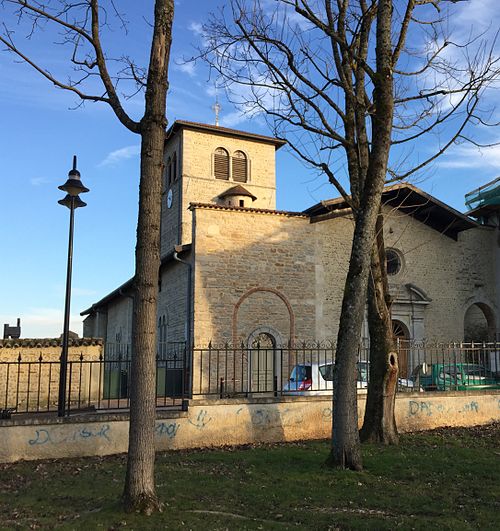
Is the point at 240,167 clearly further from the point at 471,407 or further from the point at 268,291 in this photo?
the point at 471,407

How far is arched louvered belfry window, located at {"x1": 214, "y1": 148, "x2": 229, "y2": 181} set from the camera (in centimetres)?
2986

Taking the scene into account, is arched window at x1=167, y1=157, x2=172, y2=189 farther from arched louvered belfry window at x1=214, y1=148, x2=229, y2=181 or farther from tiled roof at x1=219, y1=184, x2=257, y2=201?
tiled roof at x1=219, y1=184, x2=257, y2=201

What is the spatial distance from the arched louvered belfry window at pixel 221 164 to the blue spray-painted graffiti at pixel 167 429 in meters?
21.5

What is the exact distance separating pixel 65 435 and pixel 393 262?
15816mm

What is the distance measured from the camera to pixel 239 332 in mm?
18406

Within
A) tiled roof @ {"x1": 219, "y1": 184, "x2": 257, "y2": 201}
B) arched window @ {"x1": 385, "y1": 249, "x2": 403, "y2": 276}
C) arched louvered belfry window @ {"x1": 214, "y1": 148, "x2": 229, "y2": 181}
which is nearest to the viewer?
arched window @ {"x1": 385, "y1": 249, "x2": 403, "y2": 276}

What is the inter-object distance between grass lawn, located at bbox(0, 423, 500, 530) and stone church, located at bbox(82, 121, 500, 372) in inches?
311

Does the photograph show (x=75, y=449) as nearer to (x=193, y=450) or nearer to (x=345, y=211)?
(x=193, y=450)

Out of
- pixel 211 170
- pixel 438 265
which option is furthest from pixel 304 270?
pixel 211 170

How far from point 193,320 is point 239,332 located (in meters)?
1.62

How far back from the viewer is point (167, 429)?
9406 millimetres

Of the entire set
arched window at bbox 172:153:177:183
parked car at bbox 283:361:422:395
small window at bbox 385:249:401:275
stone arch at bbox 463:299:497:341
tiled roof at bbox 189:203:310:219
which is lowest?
parked car at bbox 283:361:422:395

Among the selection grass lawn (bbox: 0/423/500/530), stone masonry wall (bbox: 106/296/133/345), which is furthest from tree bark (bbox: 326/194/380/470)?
stone masonry wall (bbox: 106/296/133/345)

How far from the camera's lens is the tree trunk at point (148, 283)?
5445mm
